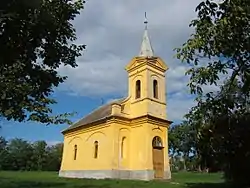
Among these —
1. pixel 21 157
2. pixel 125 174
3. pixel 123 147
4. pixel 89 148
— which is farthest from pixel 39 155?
pixel 125 174

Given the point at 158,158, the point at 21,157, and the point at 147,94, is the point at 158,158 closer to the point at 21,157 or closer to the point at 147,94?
the point at 147,94

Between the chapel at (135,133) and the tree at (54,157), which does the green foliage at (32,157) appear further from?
the chapel at (135,133)

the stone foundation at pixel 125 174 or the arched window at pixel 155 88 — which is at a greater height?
the arched window at pixel 155 88

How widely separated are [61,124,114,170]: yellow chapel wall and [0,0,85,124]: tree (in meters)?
23.5

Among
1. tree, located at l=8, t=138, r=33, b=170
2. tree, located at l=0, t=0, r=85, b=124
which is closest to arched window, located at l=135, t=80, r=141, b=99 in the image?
tree, located at l=0, t=0, r=85, b=124

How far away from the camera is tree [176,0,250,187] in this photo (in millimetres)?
8461

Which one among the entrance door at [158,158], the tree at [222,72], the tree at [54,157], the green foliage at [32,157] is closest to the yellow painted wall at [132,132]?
the entrance door at [158,158]

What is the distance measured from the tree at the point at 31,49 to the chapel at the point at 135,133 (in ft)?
76.0

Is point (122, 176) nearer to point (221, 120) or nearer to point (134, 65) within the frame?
point (134, 65)

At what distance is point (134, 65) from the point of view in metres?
36.8

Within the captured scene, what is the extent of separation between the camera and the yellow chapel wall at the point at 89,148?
112 ft

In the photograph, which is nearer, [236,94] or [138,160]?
[236,94]

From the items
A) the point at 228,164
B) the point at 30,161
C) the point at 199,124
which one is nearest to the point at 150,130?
the point at 228,164

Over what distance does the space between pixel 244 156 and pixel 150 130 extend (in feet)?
58.5
